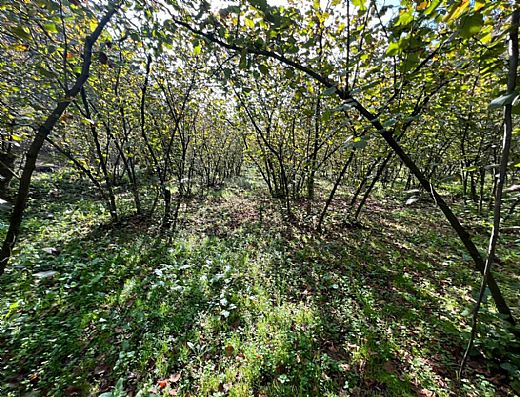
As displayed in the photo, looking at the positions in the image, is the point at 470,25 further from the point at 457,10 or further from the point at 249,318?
the point at 249,318

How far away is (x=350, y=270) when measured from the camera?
459 cm

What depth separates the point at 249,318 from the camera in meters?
3.27

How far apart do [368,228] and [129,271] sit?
652cm

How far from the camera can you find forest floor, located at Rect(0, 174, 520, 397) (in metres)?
A: 2.40

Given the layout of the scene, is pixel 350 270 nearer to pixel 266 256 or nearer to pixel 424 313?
pixel 424 313

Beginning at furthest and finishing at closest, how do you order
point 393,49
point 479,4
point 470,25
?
1. point 393,49
2. point 479,4
3. point 470,25

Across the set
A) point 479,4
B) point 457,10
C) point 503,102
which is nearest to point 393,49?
point 457,10

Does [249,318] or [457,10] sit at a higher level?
[457,10]

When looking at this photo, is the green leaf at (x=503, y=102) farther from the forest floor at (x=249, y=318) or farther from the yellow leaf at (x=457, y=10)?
the forest floor at (x=249, y=318)

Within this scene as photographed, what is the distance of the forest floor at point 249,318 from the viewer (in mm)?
2396

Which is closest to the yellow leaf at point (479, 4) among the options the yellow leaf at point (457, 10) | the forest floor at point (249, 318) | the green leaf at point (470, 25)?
the yellow leaf at point (457, 10)

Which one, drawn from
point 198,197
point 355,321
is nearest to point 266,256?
point 355,321

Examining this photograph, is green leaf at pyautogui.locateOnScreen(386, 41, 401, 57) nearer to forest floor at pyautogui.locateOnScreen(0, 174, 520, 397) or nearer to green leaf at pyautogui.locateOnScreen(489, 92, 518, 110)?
green leaf at pyautogui.locateOnScreen(489, 92, 518, 110)

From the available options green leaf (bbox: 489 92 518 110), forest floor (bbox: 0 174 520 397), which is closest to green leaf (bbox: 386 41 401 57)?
green leaf (bbox: 489 92 518 110)
